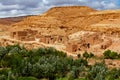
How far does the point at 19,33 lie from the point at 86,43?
11.5 m

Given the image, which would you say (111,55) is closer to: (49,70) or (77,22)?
(49,70)

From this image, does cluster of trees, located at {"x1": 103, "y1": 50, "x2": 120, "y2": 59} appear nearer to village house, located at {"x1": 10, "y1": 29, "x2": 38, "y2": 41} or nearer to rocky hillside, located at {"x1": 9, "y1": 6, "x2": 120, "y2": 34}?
rocky hillside, located at {"x1": 9, "y1": 6, "x2": 120, "y2": 34}

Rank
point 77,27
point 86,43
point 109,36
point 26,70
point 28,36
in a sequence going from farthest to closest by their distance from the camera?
point 77,27 < point 28,36 < point 109,36 < point 86,43 < point 26,70

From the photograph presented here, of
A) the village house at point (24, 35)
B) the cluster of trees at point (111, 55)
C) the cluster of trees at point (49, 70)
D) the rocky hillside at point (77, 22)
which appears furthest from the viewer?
the rocky hillside at point (77, 22)

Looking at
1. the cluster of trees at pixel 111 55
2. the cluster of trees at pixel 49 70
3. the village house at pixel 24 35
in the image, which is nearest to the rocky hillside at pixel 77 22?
the village house at pixel 24 35

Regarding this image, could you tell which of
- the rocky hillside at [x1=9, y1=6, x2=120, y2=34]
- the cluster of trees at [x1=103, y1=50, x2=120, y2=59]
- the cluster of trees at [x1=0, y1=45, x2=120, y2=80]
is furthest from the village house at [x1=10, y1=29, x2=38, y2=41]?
the cluster of trees at [x1=0, y1=45, x2=120, y2=80]

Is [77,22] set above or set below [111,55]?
above

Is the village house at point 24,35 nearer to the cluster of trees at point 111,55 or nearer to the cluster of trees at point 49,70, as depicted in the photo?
the cluster of trees at point 111,55

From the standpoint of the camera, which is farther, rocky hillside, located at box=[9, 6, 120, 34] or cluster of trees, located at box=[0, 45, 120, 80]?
rocky hillside, located at box=[9, 6, 120, 34]

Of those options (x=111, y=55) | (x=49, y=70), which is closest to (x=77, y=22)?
(x=111, y=55)

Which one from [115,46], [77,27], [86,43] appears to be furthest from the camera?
[77,27]

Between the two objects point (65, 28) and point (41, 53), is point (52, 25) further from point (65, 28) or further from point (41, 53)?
point (41, 53)

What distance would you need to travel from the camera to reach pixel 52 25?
53.2 meters

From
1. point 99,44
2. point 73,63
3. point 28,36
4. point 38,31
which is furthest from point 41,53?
point 38,31
